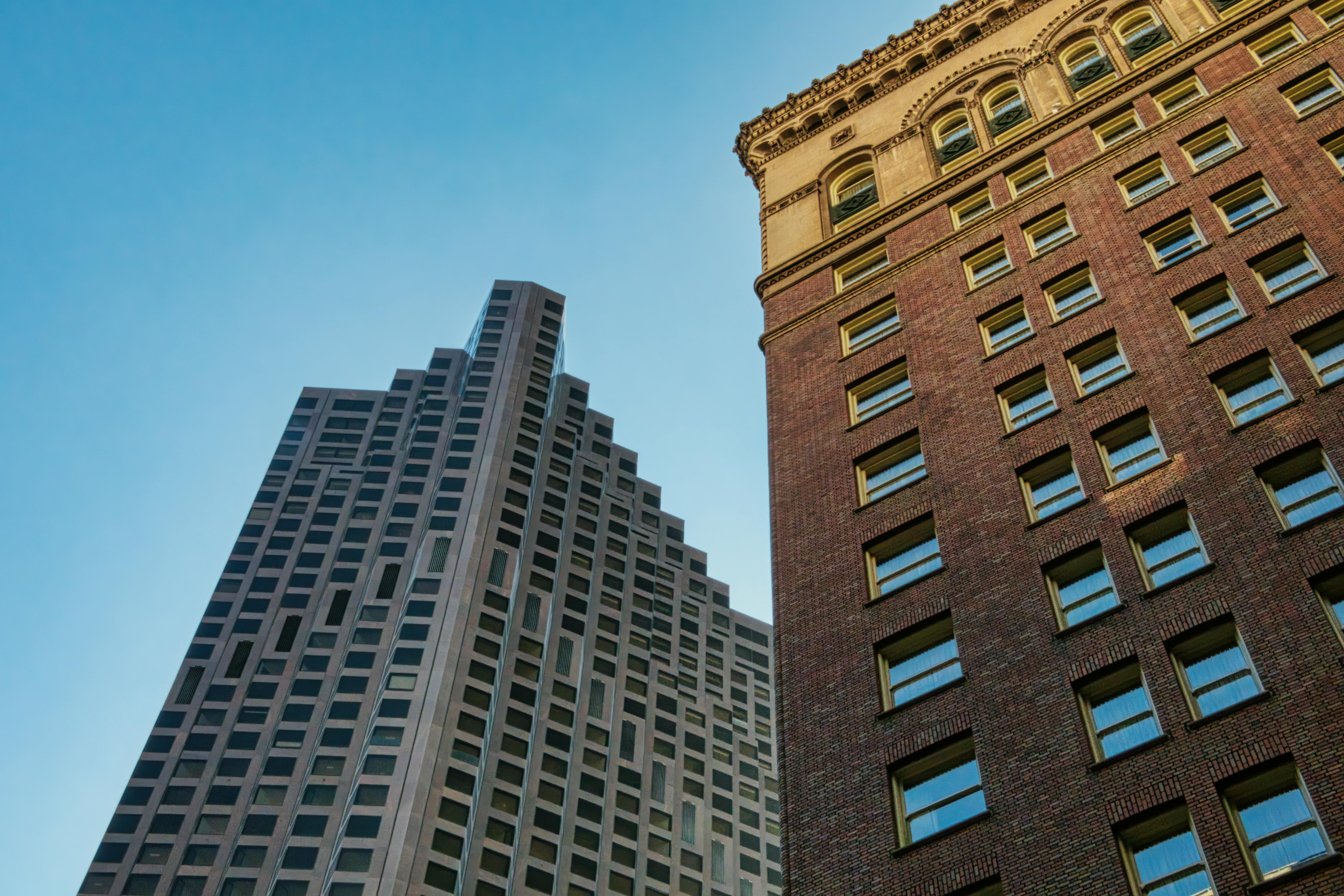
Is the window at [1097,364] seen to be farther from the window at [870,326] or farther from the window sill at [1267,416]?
the window at [870,326]

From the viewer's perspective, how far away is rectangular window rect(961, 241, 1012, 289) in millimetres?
39781

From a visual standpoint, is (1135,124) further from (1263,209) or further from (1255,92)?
(1263,209)

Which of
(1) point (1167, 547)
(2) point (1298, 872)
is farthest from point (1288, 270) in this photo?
(2) point (1298, 872)

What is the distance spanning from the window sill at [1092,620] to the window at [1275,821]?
16.1 ft

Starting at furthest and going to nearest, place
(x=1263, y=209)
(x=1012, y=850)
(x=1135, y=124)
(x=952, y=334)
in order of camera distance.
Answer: (x=1135, y=124) < (x=952, y=334) < (x=1263, y=209) < (x=1012, y=850)

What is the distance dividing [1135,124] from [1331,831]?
28.0 meters

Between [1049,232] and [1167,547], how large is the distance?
15.2 metres

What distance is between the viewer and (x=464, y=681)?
9200 centimetres

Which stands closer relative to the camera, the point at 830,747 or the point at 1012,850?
the point at 1012,850

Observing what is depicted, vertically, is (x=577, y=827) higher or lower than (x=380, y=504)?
lower

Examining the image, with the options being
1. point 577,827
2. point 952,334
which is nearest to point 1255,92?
point 952,334

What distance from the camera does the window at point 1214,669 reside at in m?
23.8

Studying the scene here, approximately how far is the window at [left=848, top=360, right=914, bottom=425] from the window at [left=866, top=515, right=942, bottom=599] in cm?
522

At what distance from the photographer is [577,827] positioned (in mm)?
88562
